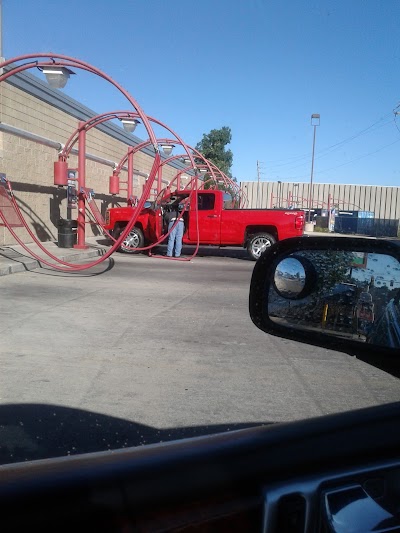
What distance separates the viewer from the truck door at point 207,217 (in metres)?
17.5

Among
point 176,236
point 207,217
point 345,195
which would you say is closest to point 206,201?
point 207,217

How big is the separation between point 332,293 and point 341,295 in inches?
1.5

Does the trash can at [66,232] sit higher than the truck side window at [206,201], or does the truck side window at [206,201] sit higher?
the truck side window at [206,201]

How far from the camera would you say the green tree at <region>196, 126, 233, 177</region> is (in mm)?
58406

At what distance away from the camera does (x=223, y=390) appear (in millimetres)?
5332

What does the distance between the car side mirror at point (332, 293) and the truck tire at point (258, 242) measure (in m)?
15.2


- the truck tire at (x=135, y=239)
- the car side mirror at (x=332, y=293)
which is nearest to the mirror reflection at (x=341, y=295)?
the car side mirror at (x=332, y=293)

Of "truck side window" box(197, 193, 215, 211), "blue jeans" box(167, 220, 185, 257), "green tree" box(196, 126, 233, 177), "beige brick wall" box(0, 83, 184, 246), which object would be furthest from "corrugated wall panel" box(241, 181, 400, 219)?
"blue jeans" box(167, 220, 185, 257)

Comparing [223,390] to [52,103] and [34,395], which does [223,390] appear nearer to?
[34,395]

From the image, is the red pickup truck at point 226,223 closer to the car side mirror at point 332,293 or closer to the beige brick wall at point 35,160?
the beige brick wall at point 35,160

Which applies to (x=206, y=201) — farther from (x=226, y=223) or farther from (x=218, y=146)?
(x=218, y=146)

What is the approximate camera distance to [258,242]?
1755 centimetres

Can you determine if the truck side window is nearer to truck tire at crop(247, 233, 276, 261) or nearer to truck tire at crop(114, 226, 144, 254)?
truck tire at crop(247, 233, 276, 261)

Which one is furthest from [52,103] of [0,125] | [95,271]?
[95,271]
